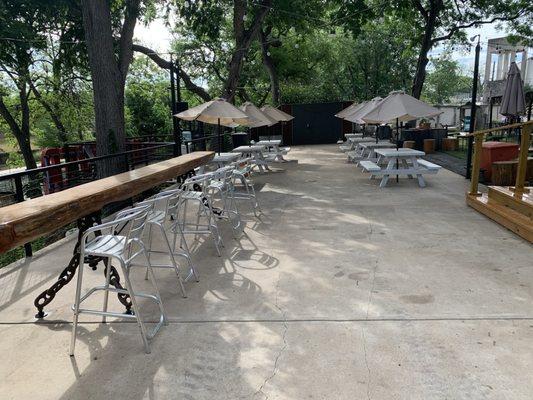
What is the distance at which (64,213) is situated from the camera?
2848mm

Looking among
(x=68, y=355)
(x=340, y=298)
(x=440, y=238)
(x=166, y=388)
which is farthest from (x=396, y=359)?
(x=440, y=238)

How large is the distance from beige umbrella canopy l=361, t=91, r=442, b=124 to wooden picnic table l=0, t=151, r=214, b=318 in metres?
5.03

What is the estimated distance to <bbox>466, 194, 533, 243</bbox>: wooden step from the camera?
478cm

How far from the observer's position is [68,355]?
2.76m

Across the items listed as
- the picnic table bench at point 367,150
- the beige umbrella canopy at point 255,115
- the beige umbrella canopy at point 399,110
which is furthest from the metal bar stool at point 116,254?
the picnic table bench at point 367,150

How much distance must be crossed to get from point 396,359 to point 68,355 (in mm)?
2115

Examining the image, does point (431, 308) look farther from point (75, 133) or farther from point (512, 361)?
point (75, 133)

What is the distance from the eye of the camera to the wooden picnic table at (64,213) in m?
2.38

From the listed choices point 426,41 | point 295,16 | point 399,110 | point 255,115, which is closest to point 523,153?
point 399,110

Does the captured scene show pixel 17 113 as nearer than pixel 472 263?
No

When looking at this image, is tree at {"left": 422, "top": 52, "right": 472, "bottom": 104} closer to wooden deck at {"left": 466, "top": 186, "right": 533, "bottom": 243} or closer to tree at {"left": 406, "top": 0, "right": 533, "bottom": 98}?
tree at {"left": 406, "top": 0, "right": 533, "bottom": 98}

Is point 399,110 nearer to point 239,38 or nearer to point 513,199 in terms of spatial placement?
point 513,199

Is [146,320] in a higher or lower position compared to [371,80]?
lower

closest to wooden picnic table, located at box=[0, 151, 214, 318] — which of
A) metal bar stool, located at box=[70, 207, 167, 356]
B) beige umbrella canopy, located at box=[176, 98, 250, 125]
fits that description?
metal bar stool, located at box=[70, 207, 167, 356]
